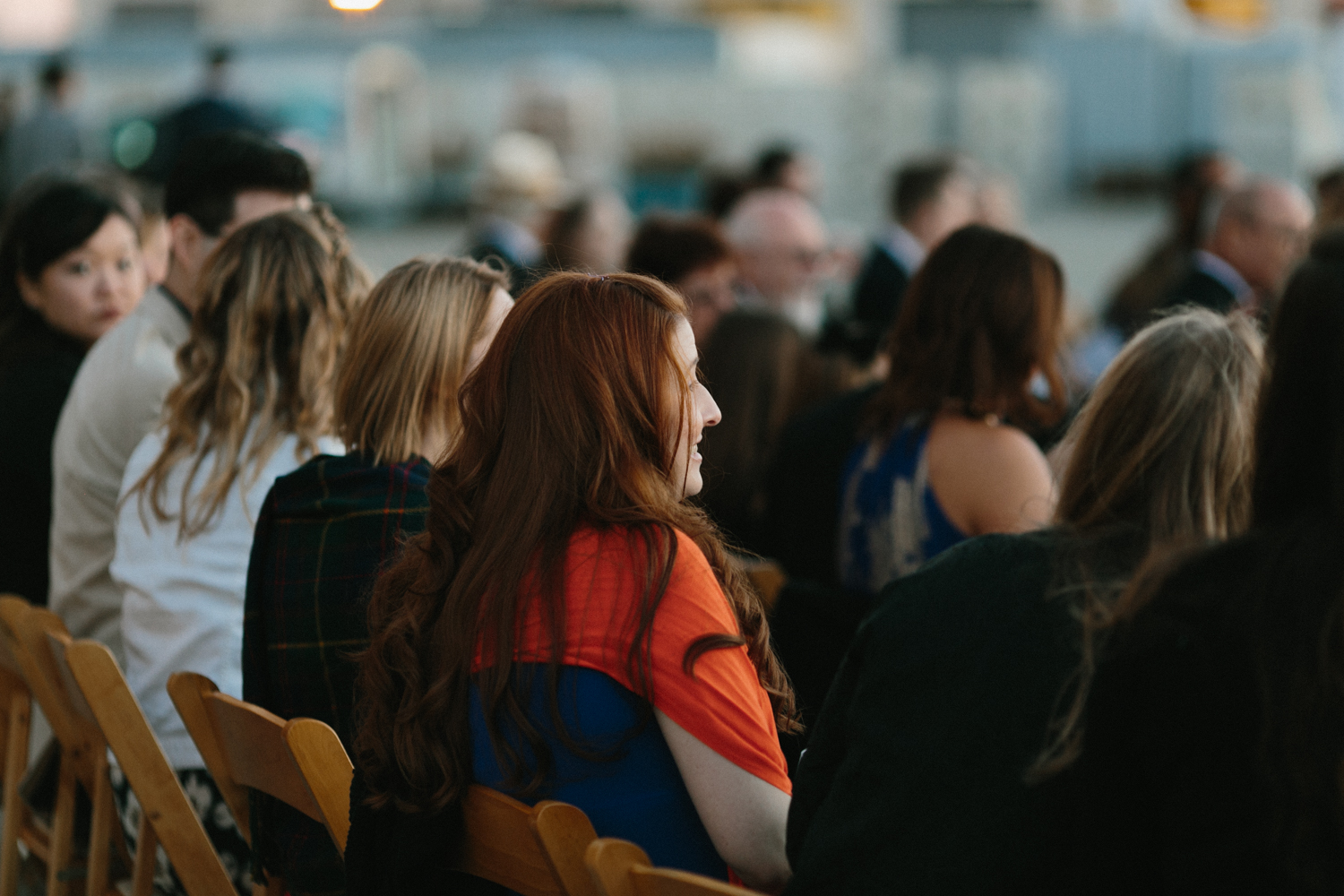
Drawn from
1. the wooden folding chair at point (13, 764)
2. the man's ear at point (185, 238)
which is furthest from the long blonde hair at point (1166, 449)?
the man's ear at point (185, 238)

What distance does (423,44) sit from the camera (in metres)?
14.9

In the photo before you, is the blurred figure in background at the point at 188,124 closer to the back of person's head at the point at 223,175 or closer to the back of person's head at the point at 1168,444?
the back of person's head at the point at 223,175

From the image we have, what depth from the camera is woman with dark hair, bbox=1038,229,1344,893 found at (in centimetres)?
107

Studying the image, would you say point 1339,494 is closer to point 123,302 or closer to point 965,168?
point 123,302

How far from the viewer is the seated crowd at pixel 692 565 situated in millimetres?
1145

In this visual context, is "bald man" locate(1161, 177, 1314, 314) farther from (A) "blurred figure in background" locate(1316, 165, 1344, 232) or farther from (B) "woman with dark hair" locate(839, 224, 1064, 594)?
(B) "woman with dark hair" locate(839, 224, 1064, 594)

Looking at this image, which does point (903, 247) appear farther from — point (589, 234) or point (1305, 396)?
point (1305, 396)

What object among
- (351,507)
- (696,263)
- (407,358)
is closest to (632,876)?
(351,507)

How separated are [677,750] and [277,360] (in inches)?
50.2

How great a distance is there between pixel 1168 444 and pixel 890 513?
51.0 inches

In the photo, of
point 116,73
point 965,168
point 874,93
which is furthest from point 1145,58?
point 116,73

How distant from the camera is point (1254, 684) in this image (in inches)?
43.9

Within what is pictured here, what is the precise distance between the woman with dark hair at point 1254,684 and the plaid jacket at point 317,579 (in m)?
1.17

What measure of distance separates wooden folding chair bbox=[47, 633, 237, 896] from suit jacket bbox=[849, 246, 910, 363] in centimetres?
366
